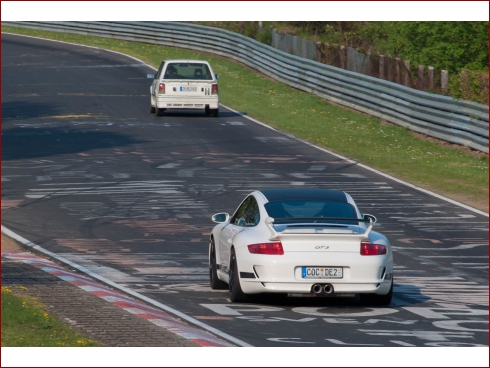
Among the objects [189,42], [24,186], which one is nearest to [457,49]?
[189,42]

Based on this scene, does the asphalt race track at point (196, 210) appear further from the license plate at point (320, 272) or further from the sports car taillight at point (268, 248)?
the sports car taillight at point (268, 248)

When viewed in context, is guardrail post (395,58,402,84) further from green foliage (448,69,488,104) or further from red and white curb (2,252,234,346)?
red and white curb (2,252,234,346)

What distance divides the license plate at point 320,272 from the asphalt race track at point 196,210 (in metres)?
0.43

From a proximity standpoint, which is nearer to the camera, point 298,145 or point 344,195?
point 344,195

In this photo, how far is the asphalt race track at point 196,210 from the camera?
1105 centimetres

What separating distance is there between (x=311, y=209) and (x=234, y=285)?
1.44 m

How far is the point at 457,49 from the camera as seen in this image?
40500 mm

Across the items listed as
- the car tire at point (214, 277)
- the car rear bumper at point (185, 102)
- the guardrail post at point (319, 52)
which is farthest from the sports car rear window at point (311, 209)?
the guardrail post at point (319, 52)

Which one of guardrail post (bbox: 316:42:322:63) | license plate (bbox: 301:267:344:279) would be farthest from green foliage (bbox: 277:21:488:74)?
license plate (bbox: 301:267:344:279)

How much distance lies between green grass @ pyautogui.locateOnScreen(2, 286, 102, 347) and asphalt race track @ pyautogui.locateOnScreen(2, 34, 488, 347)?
1591 millimetres

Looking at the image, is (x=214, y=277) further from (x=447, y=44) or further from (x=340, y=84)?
(x=447, y=44)

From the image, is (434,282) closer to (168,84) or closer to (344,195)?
(344,195)

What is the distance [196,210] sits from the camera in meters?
20.0

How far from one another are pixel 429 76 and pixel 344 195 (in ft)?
74.8
